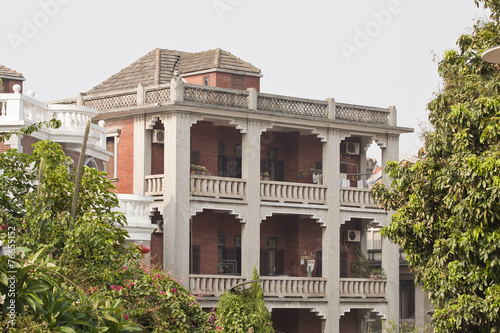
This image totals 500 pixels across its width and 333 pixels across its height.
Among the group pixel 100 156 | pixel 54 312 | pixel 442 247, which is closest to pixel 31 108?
pixel 100 156

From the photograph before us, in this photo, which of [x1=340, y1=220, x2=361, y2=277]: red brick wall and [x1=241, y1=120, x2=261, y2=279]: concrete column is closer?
[x1=241, y1=120, x2=261, y2=279]: concrete column

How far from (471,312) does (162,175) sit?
17740mm

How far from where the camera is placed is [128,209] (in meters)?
32.0

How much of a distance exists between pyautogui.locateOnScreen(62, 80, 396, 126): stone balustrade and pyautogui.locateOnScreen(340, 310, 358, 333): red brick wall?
855cm

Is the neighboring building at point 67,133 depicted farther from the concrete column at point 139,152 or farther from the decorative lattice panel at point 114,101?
the decorative lattice panel at point 114,101

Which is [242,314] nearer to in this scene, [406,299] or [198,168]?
[198,168]

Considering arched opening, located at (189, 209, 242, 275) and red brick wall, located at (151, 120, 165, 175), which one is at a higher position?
red brick wall, located at (151, 120, 165, 175)

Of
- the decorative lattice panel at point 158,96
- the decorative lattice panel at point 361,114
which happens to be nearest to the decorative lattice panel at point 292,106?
the decorative lattice panel at point 361,114

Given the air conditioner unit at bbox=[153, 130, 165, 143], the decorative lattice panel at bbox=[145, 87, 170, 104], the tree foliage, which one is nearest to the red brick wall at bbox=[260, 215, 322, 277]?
the air conditioner unit at bbox=[153, 130, 165, 143]

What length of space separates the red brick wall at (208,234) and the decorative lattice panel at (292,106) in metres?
4.89

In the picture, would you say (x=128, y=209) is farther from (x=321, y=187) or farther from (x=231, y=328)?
(x=321, y=187)

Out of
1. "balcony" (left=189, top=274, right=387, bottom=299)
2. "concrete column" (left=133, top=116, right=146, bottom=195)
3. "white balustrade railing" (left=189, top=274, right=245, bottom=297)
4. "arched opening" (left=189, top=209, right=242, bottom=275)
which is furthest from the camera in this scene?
"arched opening" (left=189, top=209, right=242, bottom=275)

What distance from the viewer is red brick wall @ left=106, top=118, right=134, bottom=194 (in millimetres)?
37531

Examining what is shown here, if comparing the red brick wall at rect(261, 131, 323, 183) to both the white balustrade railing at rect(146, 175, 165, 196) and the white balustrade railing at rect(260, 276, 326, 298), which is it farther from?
the white balustrade railing at rect(146, 175, 165, 196)
